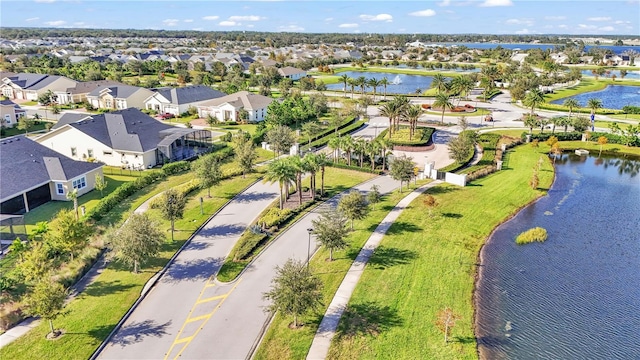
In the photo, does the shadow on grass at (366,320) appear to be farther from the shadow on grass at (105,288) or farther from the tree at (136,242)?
the shadow on grass at (105,288)

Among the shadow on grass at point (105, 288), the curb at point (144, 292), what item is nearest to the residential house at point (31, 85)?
the curb at point (144, 292)

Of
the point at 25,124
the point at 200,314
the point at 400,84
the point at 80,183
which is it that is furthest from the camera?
the point at 400,84

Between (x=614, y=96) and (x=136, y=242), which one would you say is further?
Result: (x=614, y=96)

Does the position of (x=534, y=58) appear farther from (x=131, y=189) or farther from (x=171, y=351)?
(x=171, y=351)

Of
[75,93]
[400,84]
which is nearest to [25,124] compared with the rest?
[75,93]

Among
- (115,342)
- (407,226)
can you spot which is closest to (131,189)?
(115,342)

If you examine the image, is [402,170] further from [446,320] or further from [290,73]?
[290,73]
